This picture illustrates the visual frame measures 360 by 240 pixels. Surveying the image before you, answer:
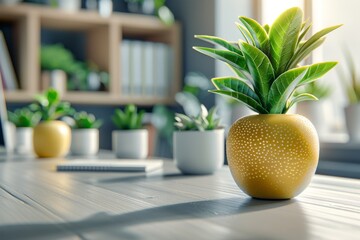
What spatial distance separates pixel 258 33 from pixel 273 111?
12 cm

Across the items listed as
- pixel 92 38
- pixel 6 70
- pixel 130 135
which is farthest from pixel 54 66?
pixel 130 135

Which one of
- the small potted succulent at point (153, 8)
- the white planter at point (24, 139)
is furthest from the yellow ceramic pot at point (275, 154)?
the small potted succulent at point (153, 8)

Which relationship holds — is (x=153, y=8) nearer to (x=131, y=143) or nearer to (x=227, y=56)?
(x=131, y=143)

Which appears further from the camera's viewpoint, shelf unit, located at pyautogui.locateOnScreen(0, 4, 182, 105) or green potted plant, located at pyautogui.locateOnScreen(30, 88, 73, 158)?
shelf unit, located at pyautogui.locateOnScreen(0, 4, 182, 105)

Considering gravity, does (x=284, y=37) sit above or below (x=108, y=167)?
above

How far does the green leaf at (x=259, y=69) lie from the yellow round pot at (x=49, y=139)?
1.11 m

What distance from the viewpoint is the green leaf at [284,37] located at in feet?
2.47

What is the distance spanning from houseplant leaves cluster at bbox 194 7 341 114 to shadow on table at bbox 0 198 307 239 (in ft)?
0.53

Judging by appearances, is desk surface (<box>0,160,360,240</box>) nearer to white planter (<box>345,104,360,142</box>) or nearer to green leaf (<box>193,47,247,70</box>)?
green leaf (<box>193,47,247,70</box>)

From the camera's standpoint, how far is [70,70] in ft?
11.0

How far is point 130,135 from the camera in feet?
5.24

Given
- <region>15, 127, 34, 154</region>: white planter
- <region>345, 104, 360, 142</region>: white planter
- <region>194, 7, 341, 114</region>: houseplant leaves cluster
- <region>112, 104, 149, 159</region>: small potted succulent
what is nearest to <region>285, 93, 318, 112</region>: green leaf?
<region>194, 7, 341, 114</region>: houseplant leaves cluster

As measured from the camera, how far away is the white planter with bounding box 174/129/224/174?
1136mm

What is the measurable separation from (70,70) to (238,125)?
269 centimetres
